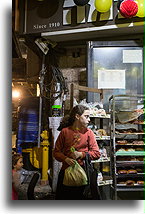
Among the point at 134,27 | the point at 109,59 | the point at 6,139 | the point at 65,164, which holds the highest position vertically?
the point at 134,27

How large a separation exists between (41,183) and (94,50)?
3.93 feet

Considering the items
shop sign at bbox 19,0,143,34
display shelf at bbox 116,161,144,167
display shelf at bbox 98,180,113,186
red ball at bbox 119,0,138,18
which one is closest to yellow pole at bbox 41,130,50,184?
display shelf at bbox 98,180,113,186

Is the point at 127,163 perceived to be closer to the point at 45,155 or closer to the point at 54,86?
the point at 45,155

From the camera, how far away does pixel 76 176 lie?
6.64 ft

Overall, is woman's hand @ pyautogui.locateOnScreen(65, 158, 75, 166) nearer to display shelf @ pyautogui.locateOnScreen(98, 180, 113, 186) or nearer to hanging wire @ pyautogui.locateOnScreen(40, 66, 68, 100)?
display shelf @ pyautogui.locateOnScreen(98, 180, 113, 186)

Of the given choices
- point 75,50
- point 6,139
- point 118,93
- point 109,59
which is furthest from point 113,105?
point 6,139

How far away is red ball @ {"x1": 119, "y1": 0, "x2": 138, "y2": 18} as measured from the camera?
2012mm

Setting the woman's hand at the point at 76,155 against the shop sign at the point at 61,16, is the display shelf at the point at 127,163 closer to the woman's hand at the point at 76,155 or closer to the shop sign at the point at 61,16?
the woman's hand at the point at 76,155

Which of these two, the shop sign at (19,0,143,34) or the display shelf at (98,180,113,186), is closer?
the display shelf at (98,180,113,186)

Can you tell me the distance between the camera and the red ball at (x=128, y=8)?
201 cm

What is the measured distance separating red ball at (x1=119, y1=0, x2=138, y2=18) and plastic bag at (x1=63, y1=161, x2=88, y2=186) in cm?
124

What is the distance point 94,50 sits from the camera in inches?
88.8

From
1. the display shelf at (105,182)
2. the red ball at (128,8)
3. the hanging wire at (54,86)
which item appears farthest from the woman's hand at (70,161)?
the red ball at (128,8)

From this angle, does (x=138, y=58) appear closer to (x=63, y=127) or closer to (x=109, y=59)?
(x=109, y=59)
